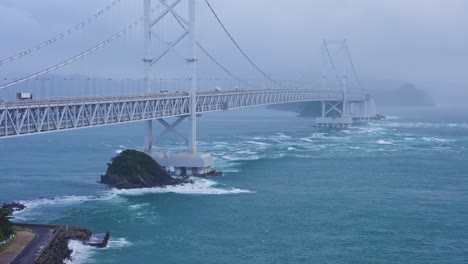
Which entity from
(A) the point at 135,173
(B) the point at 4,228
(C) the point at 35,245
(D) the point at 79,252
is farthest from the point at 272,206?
(B) the point at 4,228

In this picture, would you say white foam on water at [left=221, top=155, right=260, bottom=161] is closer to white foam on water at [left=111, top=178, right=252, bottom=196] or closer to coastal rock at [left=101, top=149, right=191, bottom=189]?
coastal rock at [left=101, top=149, right=191, bottom=189]

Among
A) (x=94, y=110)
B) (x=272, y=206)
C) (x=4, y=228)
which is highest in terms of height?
(x=94, y=110)

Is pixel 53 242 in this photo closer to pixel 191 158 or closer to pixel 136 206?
pixel 136 206

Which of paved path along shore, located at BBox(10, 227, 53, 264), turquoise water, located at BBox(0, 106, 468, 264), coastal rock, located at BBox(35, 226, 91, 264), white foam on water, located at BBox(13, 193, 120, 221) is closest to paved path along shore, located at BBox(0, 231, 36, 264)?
paved path along shore, located at BBox(10, 227, 53, 264)

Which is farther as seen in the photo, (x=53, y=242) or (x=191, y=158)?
(x=191, y=158)

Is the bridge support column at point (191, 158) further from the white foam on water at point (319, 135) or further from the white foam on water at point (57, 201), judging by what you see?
the white foam on water at point (319, 135)

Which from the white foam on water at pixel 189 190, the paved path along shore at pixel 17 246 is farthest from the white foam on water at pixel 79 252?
the white foam on water at pixel 189 190

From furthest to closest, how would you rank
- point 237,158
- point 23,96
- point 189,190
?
point 237,158, point 189,190, point 23,96

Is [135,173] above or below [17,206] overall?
above
